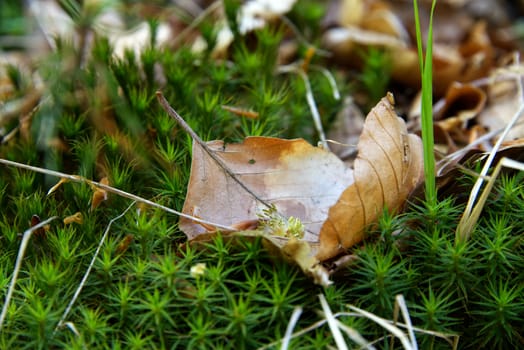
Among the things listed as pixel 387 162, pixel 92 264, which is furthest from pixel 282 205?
pixel 92 264

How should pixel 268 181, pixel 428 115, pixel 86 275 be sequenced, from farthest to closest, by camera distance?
pixel 268 181 < pixel 428 115 < pixel 86 275

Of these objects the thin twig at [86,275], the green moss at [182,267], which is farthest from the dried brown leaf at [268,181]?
the thin twig at [86,275]

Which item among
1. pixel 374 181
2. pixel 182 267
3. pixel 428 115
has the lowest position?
pixel 182 267

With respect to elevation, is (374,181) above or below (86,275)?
above

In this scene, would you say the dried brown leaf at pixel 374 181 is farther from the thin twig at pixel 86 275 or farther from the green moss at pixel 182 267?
the thin twig at pixel 86 275

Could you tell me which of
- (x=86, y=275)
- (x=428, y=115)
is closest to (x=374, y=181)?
(x=428, y=115)

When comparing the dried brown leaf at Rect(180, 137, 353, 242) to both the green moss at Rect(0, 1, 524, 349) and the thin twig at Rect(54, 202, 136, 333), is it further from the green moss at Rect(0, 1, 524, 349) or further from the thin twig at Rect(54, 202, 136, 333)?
the thin twig at Rect(54, 202, 136, 333)

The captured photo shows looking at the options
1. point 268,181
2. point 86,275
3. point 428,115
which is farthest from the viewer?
point 268,181

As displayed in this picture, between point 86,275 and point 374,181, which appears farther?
point 374,181

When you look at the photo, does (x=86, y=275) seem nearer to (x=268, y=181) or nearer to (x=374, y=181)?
(x=268, y=181)

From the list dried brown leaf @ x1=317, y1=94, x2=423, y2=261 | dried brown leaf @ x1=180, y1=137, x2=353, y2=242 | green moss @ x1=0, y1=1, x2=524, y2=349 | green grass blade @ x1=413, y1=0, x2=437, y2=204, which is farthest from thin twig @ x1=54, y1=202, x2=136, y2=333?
green grass blade @ x1=413, y1=0, x2=437, y2=204

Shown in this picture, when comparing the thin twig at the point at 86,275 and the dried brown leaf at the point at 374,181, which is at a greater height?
the dried brown leaf at the point at 374,181
